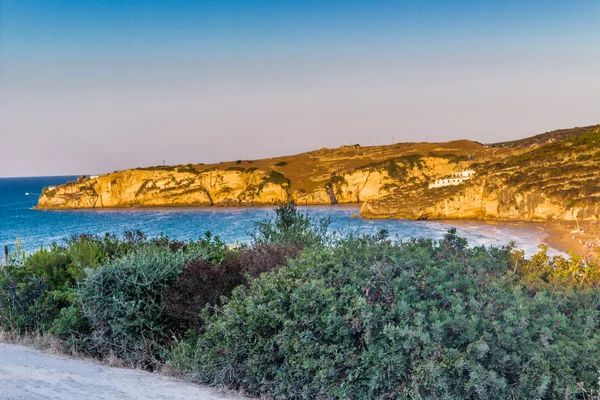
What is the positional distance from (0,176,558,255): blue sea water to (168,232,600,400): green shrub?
114 ft

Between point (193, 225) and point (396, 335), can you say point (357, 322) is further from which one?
point (193, 225)

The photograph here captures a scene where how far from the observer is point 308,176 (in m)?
129

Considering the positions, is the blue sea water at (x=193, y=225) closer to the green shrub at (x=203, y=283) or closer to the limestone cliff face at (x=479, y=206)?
the limestone cliff face at (x=479, y=206)

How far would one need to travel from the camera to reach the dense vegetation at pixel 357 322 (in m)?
5.30

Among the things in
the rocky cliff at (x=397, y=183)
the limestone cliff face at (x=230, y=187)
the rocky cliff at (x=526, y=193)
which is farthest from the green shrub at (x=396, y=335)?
the limestone cliff face at (x=230, y=187)

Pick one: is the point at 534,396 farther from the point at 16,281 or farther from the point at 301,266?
the point at 16,281

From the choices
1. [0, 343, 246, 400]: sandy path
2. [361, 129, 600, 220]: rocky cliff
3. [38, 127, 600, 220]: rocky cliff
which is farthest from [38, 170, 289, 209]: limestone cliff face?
[0, 343, 246, 400]: sandy path

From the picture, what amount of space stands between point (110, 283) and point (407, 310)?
5041 millimetres

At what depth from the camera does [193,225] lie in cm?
8294

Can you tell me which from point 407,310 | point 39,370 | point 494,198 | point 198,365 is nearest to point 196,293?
point 198,365

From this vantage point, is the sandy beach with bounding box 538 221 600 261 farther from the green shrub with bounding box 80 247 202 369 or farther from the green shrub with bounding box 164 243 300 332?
the green shrub with bounding box 80 247 202 369

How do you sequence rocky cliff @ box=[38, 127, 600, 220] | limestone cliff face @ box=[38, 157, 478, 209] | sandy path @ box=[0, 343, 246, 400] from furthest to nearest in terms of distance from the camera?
limestone cliff face @ box=[38, 157, 478, 209] → rocky cliff @ box=[38, 127, 600, 220] → sandy path @ box=[0, 343, 246, 400]

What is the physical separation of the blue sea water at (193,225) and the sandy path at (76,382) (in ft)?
120

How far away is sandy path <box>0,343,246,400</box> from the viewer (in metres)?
5.19
